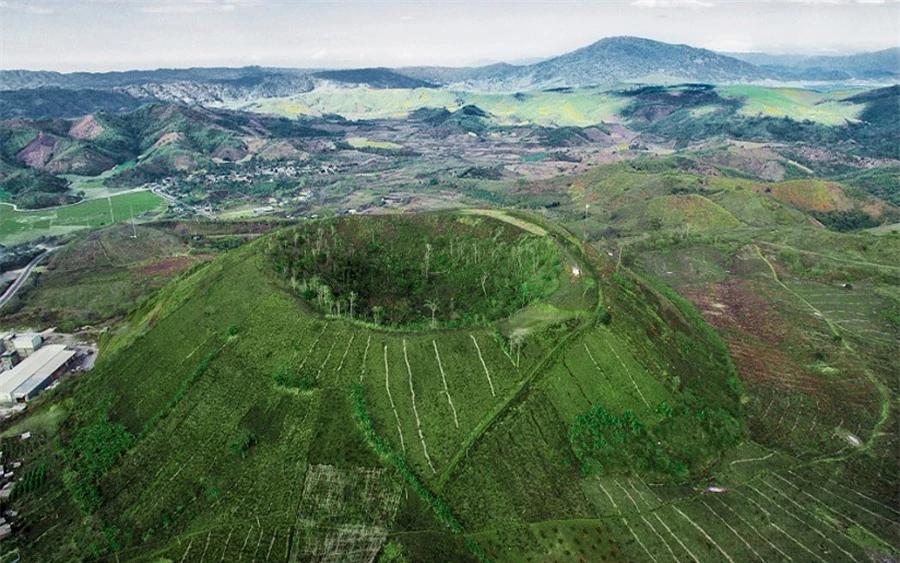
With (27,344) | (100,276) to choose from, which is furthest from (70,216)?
(27,344)

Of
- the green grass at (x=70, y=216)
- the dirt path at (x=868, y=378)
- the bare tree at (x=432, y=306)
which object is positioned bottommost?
the dirt path at (x=868, y=378)

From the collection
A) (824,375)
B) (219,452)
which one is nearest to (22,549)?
(219,452)

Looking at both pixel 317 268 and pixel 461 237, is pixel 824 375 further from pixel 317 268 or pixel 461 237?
pixel 317 268

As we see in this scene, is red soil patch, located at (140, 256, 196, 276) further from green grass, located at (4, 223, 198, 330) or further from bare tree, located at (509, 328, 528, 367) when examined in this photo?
bare tree, located at (509, 328, 528, 367)

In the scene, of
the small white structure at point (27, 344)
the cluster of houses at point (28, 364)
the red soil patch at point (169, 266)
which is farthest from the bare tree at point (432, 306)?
the red soil patch at point (169, 266)

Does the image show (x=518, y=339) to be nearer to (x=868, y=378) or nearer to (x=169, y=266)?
(x=868, y=378)

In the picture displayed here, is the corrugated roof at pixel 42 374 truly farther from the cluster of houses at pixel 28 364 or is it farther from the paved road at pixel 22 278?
the paved road at pixel 22 278
